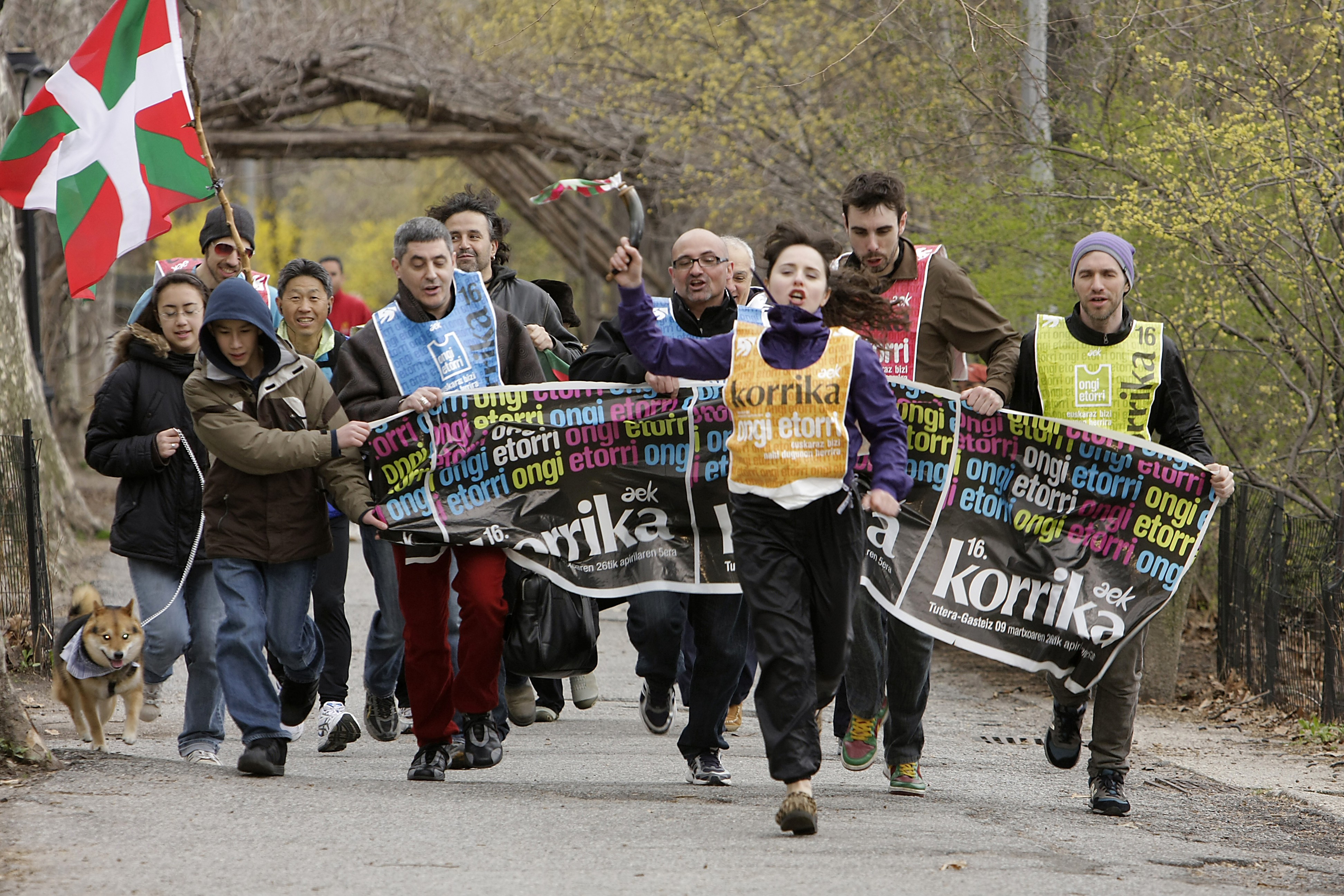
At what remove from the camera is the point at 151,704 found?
7684 millimetres

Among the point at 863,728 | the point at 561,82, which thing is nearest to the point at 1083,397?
the point at 863,728

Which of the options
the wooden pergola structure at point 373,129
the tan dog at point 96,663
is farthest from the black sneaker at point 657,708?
the wooden pergola structure at point 373,129

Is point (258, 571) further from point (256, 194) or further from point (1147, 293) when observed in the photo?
point (256, 194)

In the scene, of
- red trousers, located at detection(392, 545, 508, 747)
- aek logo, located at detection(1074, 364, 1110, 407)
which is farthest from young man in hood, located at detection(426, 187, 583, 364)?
aek logo, located at detection(1074, 364, 1110, 407)

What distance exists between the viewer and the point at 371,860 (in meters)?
4.80

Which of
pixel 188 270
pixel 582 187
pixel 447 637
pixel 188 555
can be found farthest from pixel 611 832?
pixel 188 270

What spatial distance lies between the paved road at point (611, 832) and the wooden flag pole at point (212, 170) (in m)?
2.35

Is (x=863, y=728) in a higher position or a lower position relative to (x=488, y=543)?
lower

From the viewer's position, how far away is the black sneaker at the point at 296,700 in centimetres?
686

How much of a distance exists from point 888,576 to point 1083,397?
3.49 feet

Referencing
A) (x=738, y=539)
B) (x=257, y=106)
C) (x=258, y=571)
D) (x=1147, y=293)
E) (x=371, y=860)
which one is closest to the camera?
(x=371, y=860)

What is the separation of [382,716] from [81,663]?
4.50 feet

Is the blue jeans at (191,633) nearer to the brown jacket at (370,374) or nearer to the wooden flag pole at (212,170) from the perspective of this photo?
the brown jacket at (370,374)

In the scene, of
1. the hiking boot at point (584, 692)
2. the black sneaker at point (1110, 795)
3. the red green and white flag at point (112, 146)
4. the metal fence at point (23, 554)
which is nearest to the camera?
the black sneaker at point (1110, 795)
